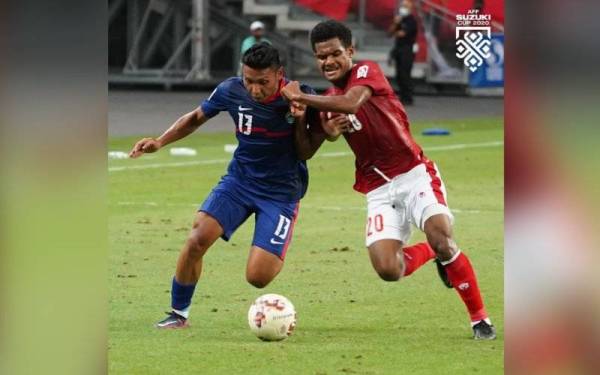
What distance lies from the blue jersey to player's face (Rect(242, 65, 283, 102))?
163 mm

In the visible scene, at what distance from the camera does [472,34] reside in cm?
283

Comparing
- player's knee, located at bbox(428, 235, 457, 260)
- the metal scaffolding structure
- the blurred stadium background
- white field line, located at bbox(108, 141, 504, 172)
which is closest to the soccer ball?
player's knee, located at bbox(428, 235, 457, 260)

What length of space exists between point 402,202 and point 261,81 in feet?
3.92

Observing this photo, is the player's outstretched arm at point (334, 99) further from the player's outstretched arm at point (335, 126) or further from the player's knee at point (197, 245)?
the player's knee at point (197, 245)

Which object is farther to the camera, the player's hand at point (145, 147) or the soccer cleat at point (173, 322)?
the soccer cleat at point (173, 322)

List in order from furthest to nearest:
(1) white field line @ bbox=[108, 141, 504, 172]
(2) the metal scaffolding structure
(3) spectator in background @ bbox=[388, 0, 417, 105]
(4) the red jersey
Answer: (2) the metal scaffolding structure, (3) spectator in background @ bbox=[388, 0, 417, 105], (1) white field line @ bbox=[108, 141, 504, 172], (4) the red jersey

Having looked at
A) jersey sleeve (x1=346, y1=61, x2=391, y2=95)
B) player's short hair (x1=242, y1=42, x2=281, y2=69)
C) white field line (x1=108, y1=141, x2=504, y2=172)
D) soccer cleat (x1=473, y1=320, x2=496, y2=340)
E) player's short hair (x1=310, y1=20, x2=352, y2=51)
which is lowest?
white field line (x1=108, y1=141, x2=504, y2=172)

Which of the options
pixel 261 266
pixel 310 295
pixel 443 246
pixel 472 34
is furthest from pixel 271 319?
pixel 472 34

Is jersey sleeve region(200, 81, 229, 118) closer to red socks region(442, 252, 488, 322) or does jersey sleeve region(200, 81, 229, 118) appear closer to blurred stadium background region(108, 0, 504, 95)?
red socks region(442, 252, 488, 322)

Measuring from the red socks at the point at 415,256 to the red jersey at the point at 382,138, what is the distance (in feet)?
1.73

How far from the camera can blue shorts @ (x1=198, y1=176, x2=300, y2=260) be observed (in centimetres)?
784

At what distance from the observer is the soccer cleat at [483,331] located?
7.18 meters

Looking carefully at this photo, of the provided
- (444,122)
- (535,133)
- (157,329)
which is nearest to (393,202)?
(157,329)

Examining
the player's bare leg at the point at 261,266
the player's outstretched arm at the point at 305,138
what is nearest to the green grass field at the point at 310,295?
the player's bare leg at the point at 261,266
